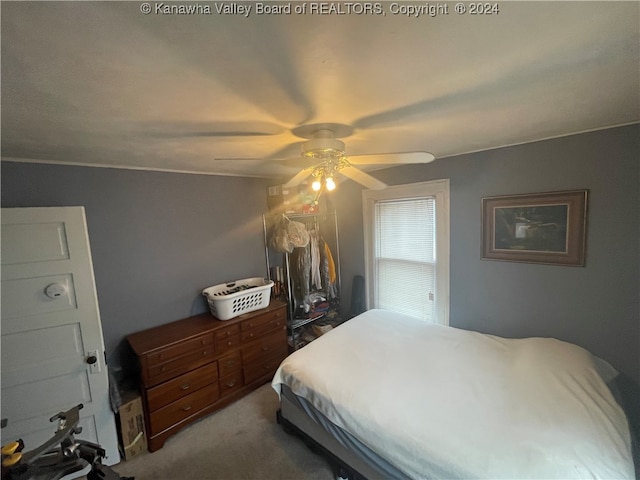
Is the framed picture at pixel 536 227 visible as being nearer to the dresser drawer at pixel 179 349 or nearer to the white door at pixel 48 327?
the dresser drawer at pixel 179 349

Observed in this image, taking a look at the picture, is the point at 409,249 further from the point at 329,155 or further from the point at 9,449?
the point at 9,449

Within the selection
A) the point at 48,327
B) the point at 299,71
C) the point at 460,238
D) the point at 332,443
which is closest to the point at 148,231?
the point at 48,327

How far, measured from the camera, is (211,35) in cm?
70

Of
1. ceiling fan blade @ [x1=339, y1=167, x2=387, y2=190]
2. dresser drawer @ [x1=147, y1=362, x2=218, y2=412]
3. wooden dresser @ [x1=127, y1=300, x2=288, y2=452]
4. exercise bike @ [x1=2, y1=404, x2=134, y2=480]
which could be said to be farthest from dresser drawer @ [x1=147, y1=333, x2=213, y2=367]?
ceiling fan blade @ [x1=339, y1=167, x2=387, y2=190]

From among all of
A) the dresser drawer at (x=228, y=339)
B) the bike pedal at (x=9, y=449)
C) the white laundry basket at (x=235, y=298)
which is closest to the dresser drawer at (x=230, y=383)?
the dresser drawer at (x=228, y=339)

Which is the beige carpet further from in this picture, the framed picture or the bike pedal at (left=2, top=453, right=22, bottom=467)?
the framed picture

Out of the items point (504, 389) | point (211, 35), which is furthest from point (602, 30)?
point (504, 389)

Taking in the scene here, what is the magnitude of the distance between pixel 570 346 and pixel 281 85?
2479mm

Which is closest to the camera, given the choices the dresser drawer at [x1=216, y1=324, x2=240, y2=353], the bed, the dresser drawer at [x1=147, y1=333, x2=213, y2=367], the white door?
the bed

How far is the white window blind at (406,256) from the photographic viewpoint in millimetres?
2744

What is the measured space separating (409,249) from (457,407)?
1.69 m

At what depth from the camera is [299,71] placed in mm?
882

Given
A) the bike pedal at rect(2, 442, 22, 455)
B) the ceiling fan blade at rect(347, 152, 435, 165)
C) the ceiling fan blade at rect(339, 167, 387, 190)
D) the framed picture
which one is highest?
the ceiling fan blade at rect(347, 152, 435, 165)

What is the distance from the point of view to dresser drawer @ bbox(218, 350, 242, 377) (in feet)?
7.91
